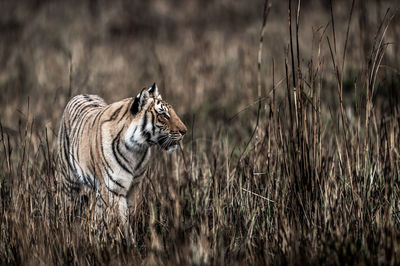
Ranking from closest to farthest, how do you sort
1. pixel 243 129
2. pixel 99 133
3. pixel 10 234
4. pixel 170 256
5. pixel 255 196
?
pixel 170 256 → pixel 10 234 → pixel 255 196 → pixel 99 133 → pixel 243 129

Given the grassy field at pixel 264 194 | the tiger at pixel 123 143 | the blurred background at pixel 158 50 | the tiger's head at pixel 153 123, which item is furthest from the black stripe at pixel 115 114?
the blurred background at pixel 158 50

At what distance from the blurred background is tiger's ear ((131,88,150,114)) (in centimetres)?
143

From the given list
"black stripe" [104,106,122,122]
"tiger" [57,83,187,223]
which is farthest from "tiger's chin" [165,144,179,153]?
"black stripe" [104,106,122,122]

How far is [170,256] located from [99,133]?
1.08 metres

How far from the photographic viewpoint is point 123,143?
119 inches

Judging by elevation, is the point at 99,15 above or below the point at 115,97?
above

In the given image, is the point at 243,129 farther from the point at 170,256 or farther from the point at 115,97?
the point at 170,256

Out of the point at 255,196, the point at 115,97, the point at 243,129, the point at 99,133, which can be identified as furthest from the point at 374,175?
the point at 115,97

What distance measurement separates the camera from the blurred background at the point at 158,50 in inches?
246

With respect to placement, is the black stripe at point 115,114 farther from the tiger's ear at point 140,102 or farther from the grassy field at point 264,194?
the grassy field at point 264,194

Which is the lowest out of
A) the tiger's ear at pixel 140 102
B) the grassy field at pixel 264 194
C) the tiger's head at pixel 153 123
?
the grassy field at pixel 264 194

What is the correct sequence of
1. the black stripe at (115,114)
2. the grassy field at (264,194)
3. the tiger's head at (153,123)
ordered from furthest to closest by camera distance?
the black stripe at (115,114) < the tiger's head at (153,123) < the grassy field at (264,194)

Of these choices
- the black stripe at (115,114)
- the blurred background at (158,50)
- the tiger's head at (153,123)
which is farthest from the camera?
the blurred background at (158,50)

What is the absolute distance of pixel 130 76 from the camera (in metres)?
7.57
